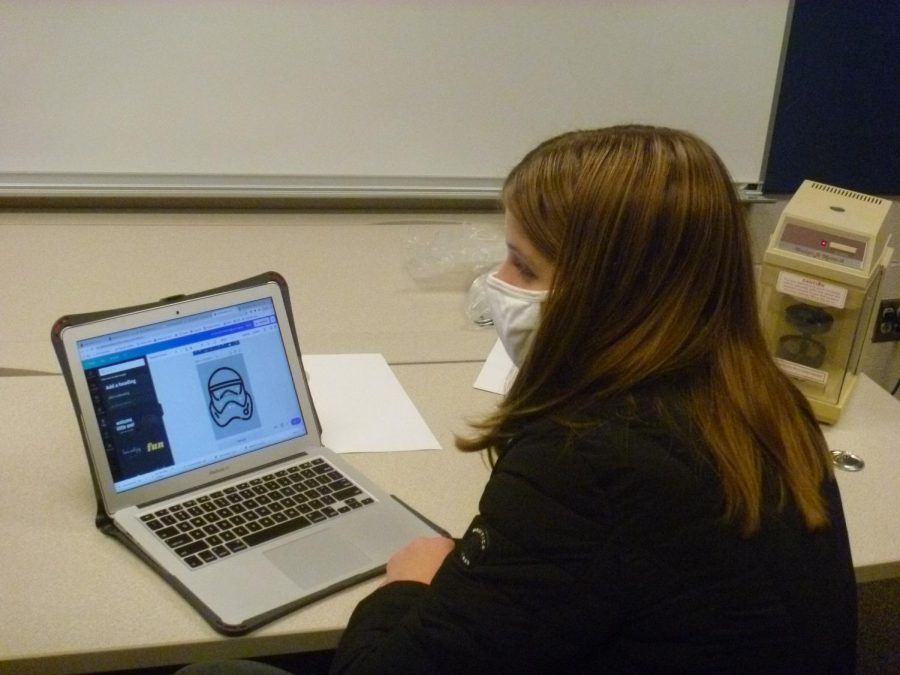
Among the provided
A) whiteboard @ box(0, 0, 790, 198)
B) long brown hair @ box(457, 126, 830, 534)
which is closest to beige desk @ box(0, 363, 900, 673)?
long brown hair @ box(457, 126, 830, 534)

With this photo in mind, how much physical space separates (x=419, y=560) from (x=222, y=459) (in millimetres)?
311

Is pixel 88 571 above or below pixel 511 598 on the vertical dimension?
below

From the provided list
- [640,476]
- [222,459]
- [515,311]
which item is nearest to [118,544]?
[222,459]

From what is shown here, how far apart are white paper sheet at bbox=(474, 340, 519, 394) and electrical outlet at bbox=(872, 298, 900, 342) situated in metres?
1.19

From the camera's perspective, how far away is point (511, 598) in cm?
81

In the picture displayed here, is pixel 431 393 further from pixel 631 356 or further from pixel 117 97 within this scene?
pixel 117 97

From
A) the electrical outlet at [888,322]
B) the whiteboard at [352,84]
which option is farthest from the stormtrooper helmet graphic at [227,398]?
the electrical outlet at [888,322]

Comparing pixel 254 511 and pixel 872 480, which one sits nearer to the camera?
pixel 254 511

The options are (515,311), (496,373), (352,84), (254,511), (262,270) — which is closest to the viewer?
(515,311)

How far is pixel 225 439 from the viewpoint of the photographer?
1.22m

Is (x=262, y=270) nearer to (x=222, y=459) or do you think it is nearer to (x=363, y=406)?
(x=363, y=406)

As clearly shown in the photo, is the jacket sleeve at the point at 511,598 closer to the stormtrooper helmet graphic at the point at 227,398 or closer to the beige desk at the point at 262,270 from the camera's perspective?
the stormtrooper helmet graphic at the point at 227,398

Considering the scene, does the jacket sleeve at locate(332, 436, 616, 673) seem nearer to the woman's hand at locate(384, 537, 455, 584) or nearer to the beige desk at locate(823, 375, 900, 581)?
the woman's hand at locate(384, 537, 455, 584)

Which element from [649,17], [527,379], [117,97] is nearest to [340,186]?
[117,97]
